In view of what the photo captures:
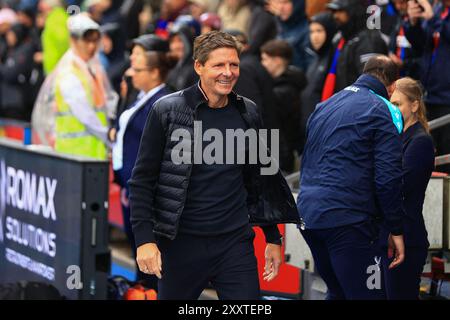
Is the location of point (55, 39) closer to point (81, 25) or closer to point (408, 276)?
point (81, 25)

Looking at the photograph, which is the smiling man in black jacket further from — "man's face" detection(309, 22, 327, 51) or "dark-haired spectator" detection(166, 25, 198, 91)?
"dark-haired spectator" detection(166, 25, 198, 91)

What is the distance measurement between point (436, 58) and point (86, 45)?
3315 mm

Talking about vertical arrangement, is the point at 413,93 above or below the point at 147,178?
above

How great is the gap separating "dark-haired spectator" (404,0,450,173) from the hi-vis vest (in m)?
Answer: 3.05

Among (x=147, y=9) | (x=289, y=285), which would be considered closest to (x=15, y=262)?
(x=289, y=285)

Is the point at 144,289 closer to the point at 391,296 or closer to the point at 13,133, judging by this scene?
the point at 391,296

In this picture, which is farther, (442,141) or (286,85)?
(286,85)

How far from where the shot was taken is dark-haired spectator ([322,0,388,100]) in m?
8.90

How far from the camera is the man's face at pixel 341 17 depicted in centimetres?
934

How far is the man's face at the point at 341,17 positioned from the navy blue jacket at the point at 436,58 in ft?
3.06

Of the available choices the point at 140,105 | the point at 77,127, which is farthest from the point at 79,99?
the point at 140,105

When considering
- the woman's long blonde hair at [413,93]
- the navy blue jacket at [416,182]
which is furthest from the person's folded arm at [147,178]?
the woman's long blonde hair at [413,93]

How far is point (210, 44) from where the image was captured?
588cm

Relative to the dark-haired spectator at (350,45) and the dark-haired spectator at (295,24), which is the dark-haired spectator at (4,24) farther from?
the dark-haired spectator at (350,45)
